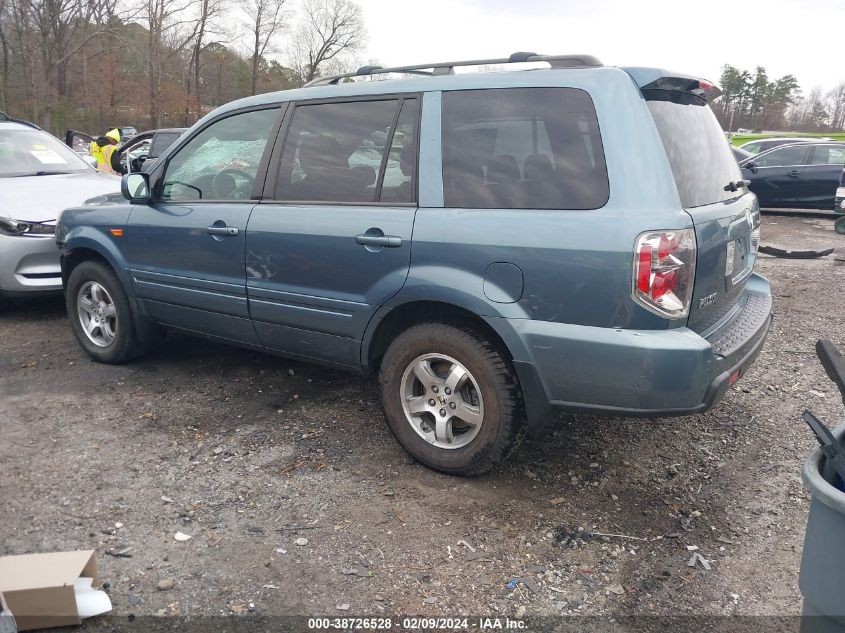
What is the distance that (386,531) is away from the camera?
3008mm

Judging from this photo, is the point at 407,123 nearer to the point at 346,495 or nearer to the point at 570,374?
the point at 570,374

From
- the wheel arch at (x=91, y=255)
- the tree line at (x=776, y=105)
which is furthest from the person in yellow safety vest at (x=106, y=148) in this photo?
the tree line at (x=776, y=105)

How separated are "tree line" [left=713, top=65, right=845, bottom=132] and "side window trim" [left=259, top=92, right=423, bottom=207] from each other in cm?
7986

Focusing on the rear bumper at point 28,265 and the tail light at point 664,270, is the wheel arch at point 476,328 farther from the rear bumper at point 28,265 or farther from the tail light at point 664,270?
the rear bumper at point 28,265

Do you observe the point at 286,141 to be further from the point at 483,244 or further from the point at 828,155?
the point at 828,155

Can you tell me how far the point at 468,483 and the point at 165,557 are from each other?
1.43 m

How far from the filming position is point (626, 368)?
9.21ft

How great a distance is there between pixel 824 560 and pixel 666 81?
2165 millimetres

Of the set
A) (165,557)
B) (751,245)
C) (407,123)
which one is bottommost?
(165,557)

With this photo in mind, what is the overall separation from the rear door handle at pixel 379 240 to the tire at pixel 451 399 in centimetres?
43

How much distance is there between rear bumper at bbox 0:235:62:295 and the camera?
5891mm

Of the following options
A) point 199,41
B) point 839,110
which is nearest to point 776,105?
point 839,110

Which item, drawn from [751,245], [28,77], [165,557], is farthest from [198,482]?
[28,77]

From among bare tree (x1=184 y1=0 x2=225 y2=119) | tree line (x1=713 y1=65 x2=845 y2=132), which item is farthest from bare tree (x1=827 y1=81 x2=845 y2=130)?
bare tree (x1=184 y1=0 x2=225 y2=119)
